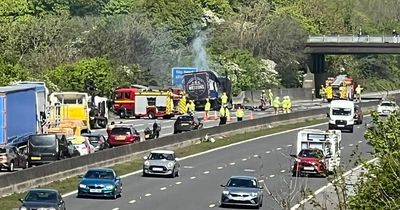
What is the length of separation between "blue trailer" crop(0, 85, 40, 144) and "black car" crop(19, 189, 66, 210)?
17189 mm

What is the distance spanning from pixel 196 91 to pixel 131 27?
96.1 feet

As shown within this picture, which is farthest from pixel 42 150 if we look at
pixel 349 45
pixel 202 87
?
pixel 349 45

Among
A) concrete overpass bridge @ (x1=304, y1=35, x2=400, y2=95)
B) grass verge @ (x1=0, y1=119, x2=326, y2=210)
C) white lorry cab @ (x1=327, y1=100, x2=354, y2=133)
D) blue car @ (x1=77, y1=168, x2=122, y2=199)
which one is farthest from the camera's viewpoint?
concrete overpass bridge @ (x1=304, y1=35, x2=400, y2=95)

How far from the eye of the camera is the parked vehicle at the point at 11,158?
53531mm

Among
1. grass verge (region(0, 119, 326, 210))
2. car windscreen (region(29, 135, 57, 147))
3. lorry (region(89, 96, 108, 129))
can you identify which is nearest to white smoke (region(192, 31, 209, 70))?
grass verge (region(0, 119, 326, 210))

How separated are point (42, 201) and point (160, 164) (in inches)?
715

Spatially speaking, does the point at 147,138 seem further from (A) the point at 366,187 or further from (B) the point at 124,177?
Result: (A) the point at 366,187

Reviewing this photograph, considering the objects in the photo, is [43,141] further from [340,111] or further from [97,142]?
[340,111]

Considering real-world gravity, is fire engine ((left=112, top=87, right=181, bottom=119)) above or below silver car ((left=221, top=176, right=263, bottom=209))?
above

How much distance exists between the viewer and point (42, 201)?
39.8m

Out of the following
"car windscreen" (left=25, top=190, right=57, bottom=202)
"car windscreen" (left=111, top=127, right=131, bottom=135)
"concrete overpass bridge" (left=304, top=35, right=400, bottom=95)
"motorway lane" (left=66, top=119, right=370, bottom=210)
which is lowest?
"motorway lane" (left=66, top=119, right=370, bottom=210)

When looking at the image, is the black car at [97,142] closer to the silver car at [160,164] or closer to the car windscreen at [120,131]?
the car windscreen at [120,131]

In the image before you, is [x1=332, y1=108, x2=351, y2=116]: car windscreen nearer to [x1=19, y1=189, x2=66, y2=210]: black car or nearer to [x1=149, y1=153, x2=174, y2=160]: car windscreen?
[x1=149, y1=153, x2=174, y2=160]: car windscreen

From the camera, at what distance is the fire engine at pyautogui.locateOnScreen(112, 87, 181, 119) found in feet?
309
